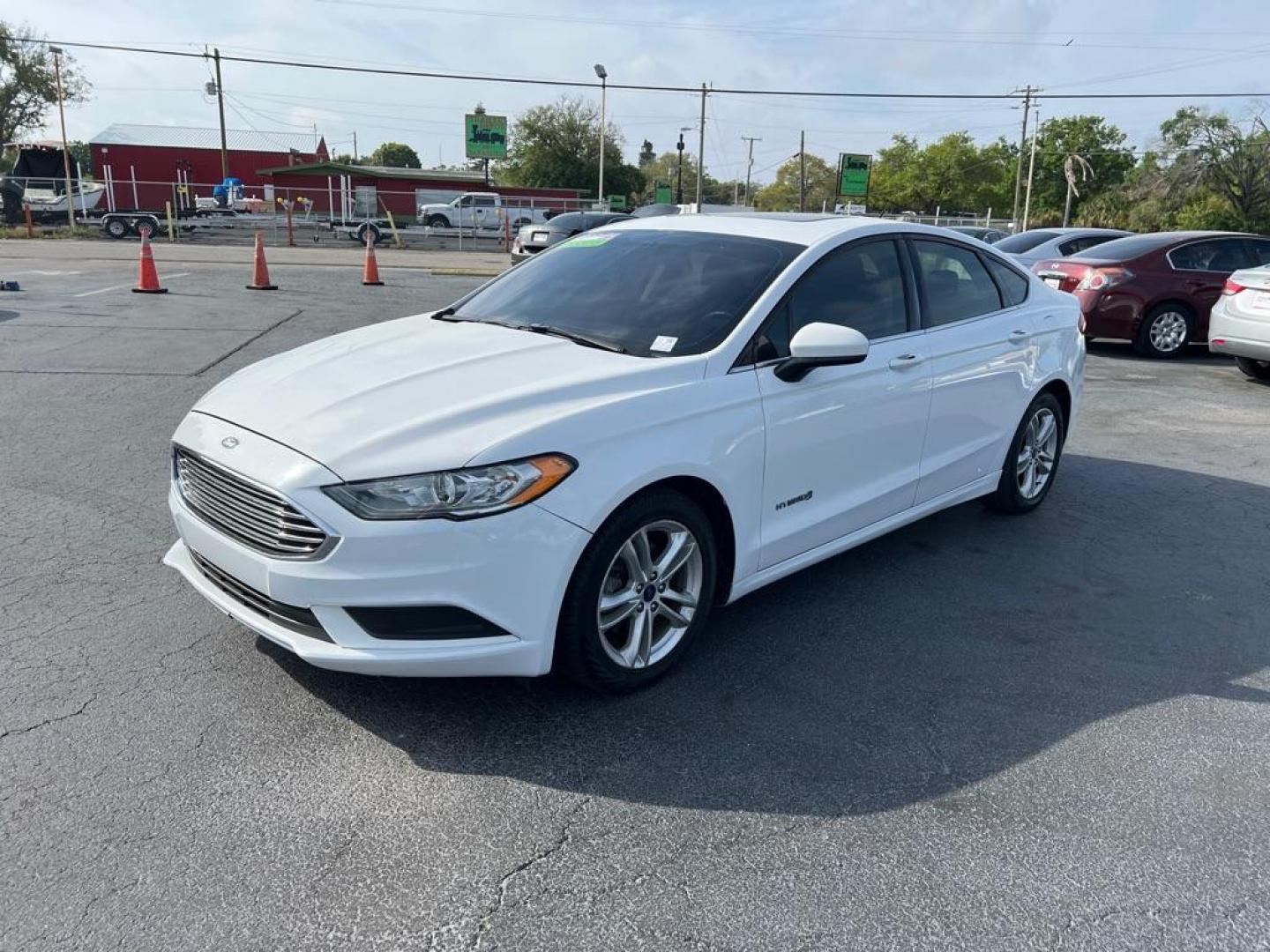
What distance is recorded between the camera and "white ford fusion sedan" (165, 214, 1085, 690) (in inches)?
117

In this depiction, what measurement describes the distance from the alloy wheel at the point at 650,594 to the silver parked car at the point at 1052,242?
1151cm

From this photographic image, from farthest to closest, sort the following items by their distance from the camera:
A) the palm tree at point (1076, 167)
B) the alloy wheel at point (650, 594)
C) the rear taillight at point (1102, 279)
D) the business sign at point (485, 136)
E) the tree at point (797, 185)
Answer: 1. the tree at point (797, 185)
2. the palm tree at point (1076, 167)
3. the business sign at point (485, 136)
4. the rear taillight at point (1102, 279)
5. the alloy wheel at point (650, 594)

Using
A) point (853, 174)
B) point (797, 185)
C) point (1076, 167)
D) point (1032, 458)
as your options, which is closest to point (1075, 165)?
point (1076, 167)

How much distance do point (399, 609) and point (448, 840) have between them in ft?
2.25

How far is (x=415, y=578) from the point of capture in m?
2.91

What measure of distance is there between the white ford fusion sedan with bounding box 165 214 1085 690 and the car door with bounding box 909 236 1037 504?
0.07ft

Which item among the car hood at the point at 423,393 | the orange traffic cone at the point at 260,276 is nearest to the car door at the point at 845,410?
the car hood at the point at 423,393

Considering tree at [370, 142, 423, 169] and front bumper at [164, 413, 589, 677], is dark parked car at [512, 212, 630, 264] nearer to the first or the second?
front bumper at [164, 413, 589, 677]

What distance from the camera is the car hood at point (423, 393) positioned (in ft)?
9.88

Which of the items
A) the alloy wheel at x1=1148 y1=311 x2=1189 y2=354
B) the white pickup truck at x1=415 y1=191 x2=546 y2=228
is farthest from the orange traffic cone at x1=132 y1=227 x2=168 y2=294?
the white pickup truck at x1=415 y1=191 x2=546 y2=228

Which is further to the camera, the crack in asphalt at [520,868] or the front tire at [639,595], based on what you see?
the front tire at [639,595]

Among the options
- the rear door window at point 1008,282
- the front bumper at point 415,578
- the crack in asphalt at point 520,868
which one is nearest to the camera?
the crack in asphalt at point 520,868

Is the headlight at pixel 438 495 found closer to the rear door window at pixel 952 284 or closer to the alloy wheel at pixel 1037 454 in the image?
the rear door window at pixel 952 284

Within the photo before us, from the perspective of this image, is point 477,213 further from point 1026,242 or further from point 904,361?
point 904,361
